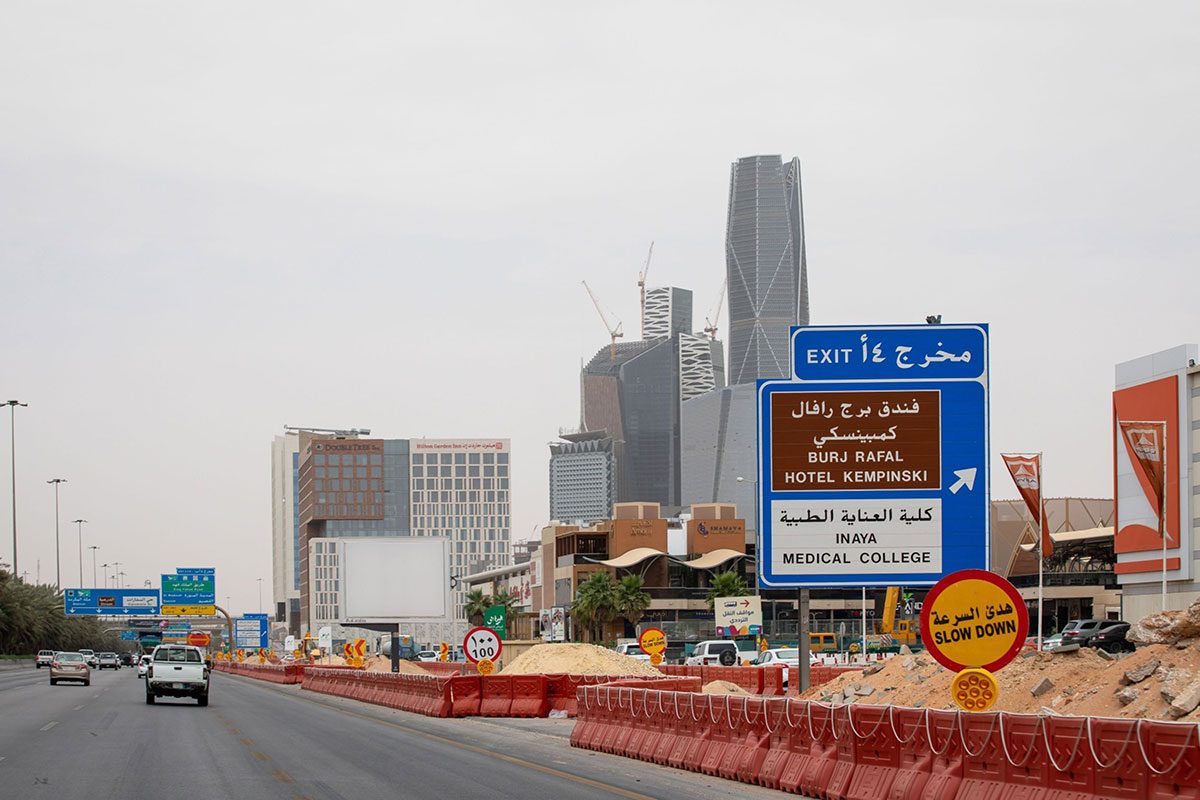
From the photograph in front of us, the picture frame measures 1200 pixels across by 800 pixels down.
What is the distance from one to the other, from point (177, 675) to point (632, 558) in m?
Result: 118

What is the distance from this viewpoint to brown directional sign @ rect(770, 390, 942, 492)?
23844 mm

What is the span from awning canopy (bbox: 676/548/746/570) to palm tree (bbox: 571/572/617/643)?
27820 millimetres

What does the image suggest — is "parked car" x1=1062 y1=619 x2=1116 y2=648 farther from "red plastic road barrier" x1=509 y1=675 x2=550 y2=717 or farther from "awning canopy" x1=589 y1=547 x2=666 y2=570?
"awning canopy" x1=589 y1=547 x2=666 y2=570

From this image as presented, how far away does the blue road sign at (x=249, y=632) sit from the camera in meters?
142

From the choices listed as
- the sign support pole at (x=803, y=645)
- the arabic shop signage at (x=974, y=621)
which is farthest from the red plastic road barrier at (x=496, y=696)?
the arabic shop signage at (x=974, y=621)

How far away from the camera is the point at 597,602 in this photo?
133 m

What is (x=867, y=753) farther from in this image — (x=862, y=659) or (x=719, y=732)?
(x=862, y=659)

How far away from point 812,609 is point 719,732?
132083mm

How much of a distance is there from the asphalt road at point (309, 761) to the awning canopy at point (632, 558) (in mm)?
120826

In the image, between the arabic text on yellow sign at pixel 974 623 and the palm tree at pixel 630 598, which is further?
the palm tree at pixel 630 598

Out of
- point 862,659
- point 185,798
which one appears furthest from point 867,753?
point 862,659

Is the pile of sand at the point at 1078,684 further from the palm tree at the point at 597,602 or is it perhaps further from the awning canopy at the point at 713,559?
the awning canopy at the point at 713,559

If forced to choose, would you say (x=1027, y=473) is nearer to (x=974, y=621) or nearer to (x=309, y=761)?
(x=309, y=761)

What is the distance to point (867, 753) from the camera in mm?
16766
